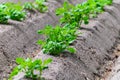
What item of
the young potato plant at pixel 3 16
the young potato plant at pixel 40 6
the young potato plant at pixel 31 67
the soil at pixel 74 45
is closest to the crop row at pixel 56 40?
the young potato plant at pixel 31 67

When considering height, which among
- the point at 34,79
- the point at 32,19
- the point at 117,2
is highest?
the point at 34,79

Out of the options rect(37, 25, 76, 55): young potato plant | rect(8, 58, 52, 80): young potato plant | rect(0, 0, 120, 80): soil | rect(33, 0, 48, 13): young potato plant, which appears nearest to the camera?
rect(8, 58, 52, 80): young potato plant

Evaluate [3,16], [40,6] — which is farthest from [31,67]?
[40,6]

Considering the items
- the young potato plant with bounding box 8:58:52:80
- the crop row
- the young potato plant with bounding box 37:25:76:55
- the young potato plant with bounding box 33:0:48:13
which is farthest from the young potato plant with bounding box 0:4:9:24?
the young potato plant with bounding box 8:58:52:80

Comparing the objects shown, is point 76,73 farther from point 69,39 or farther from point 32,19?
point 32,19

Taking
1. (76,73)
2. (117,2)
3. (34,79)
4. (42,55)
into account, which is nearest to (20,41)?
(42,55)

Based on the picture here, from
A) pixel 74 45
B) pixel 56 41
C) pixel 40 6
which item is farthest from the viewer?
pixel 40 6

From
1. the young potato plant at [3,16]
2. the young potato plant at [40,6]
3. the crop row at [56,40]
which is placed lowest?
the young potato plant at [40,6]

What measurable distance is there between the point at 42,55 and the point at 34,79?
0.88 m

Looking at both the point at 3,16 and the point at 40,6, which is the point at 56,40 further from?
the point at 40,6

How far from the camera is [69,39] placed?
4.85 m

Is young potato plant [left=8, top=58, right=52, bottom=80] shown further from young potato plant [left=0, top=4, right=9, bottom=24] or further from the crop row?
young potato plant [left=0, top=4, right=9, bottom=24]

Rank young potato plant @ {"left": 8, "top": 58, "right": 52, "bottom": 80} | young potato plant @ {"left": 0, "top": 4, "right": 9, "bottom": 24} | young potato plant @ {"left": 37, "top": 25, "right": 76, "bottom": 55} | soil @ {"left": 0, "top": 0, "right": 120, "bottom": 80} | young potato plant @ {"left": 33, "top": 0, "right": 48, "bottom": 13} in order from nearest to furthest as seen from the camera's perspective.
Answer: young potato plant @ {"left": 8, "top": 58, "right": 52, "bottom": 80}, soil @ {"left": 0, "top": 0, "right": 120, "bottom": 80}, young potato plant @ {"left": 37, "top": 25, "right": 76, "bottom": 55}, young potato plant @ {"left": 0, "top": 4, "right": 9, "bottom": 24}, young potato plant @ {"left": 33, "top": 0, "right": 48, "bottom": 13}

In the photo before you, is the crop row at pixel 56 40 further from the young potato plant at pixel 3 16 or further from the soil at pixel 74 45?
the young potato plant at pixel 3 16
